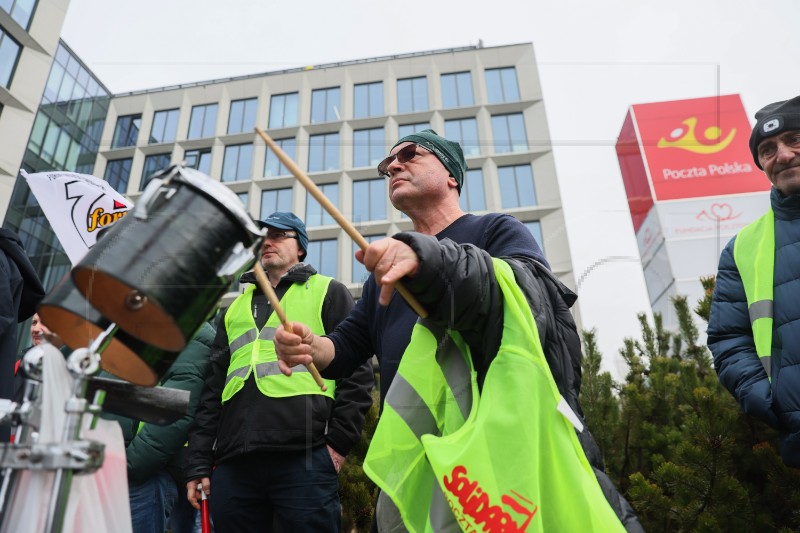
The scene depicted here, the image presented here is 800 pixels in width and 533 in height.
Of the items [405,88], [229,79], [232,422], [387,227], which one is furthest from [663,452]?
[405,88]

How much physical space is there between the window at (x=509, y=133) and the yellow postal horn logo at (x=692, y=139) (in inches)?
281

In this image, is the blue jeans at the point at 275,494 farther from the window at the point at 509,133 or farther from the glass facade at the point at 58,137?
the window at the point at 509,133

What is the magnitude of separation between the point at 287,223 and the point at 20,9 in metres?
11.9

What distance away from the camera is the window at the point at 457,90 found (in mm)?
20281

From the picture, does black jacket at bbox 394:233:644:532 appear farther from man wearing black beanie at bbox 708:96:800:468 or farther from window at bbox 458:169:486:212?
window at bbox 458:169:486:212

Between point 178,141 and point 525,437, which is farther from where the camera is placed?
point 178,141

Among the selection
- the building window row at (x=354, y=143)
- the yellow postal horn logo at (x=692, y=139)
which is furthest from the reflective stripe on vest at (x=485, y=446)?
the yellow postal horn logo at (x=692, y=139)

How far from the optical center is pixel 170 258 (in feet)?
2.55

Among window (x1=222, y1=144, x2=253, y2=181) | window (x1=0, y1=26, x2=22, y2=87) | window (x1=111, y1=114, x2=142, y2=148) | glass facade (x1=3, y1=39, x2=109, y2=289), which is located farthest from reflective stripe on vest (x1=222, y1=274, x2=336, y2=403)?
window (x1=0, y1=26, x2=22, y2=87)

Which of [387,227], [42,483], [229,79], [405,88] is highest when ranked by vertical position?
[405,88]

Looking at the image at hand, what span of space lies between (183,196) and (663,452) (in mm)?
3203

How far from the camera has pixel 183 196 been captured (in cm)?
84

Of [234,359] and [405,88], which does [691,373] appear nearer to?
[234,359]

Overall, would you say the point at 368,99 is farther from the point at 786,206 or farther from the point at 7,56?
the point at 786,206
